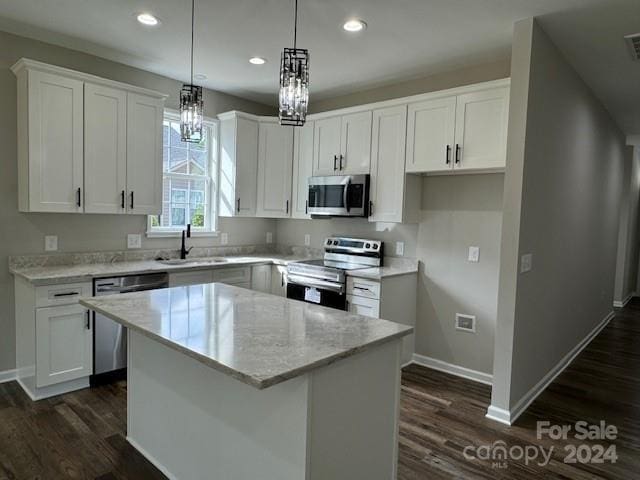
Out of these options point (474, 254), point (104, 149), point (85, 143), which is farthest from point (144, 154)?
point (474, 254)

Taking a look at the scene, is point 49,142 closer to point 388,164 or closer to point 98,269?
point 98,269

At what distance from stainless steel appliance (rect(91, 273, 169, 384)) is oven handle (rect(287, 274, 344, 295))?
1.32 metres

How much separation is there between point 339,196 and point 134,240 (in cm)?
203

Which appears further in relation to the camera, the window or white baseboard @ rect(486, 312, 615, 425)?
the window

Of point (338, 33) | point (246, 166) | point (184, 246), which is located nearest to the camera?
point (338, 33)

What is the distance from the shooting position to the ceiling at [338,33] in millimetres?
2635

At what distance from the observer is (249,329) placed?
Result: 5.99 ft

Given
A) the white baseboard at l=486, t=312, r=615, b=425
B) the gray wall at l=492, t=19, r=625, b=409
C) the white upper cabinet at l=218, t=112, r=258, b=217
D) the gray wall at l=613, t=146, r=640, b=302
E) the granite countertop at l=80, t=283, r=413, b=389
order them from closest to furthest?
the granite countertop at l=80, t=283, r=413, b=389 → the gray wall at l=492, t=19, r=625, b=409 → the white baseboard at l=486, t=312, r=615, b=425 → the white upper cabinet at l=218, t=112, r=258, b=217 → the gray wall at l=613, t=146, r=640, b=302

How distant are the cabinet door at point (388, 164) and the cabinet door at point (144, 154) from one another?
200cm

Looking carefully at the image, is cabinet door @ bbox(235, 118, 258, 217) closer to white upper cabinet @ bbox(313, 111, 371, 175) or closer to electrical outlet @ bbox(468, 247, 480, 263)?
white upper cabinet @ bbox(313, 111, 371, 175)

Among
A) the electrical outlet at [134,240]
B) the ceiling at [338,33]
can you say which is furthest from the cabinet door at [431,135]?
the electrical outlet at [134,240]

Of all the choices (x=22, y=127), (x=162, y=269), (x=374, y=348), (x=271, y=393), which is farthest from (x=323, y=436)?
(x=22, y=127)

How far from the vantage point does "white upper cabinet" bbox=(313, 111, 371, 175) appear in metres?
4.00

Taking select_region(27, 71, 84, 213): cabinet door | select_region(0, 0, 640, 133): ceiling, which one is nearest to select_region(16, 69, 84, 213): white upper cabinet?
select_region(27, 71, 84, 213): cabinet door
